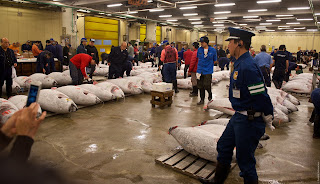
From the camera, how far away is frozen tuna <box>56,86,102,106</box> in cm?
629

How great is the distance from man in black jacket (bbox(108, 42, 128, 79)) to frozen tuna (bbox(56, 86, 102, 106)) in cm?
253

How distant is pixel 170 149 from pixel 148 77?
237 inches

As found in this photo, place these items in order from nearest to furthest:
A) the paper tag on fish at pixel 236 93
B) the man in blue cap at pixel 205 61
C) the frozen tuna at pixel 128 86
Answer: the paper tag on fish at pixel 236 93 → the man in blue cap at pixel 205 61 → the frozen tuna at pixel 128 86

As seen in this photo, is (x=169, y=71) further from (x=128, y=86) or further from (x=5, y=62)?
(x=5, y=62)

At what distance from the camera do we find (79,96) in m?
6.29

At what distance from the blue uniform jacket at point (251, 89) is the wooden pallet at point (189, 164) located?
1091mm

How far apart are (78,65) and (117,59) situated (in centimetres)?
157

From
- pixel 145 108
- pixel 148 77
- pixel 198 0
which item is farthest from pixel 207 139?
pixel 198 0

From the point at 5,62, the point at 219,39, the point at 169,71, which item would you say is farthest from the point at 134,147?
the point at 219,39

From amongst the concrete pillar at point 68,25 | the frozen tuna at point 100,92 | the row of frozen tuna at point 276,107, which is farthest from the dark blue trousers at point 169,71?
the concrete pillar at point 68,25

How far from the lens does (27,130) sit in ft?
3.74

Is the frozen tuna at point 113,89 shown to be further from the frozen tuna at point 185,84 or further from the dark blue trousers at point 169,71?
the frozen tuna at point 185,84

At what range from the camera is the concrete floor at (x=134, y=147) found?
3252 mm

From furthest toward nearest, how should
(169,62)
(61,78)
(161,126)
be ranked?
(61,78), (169,62), (161,126)
